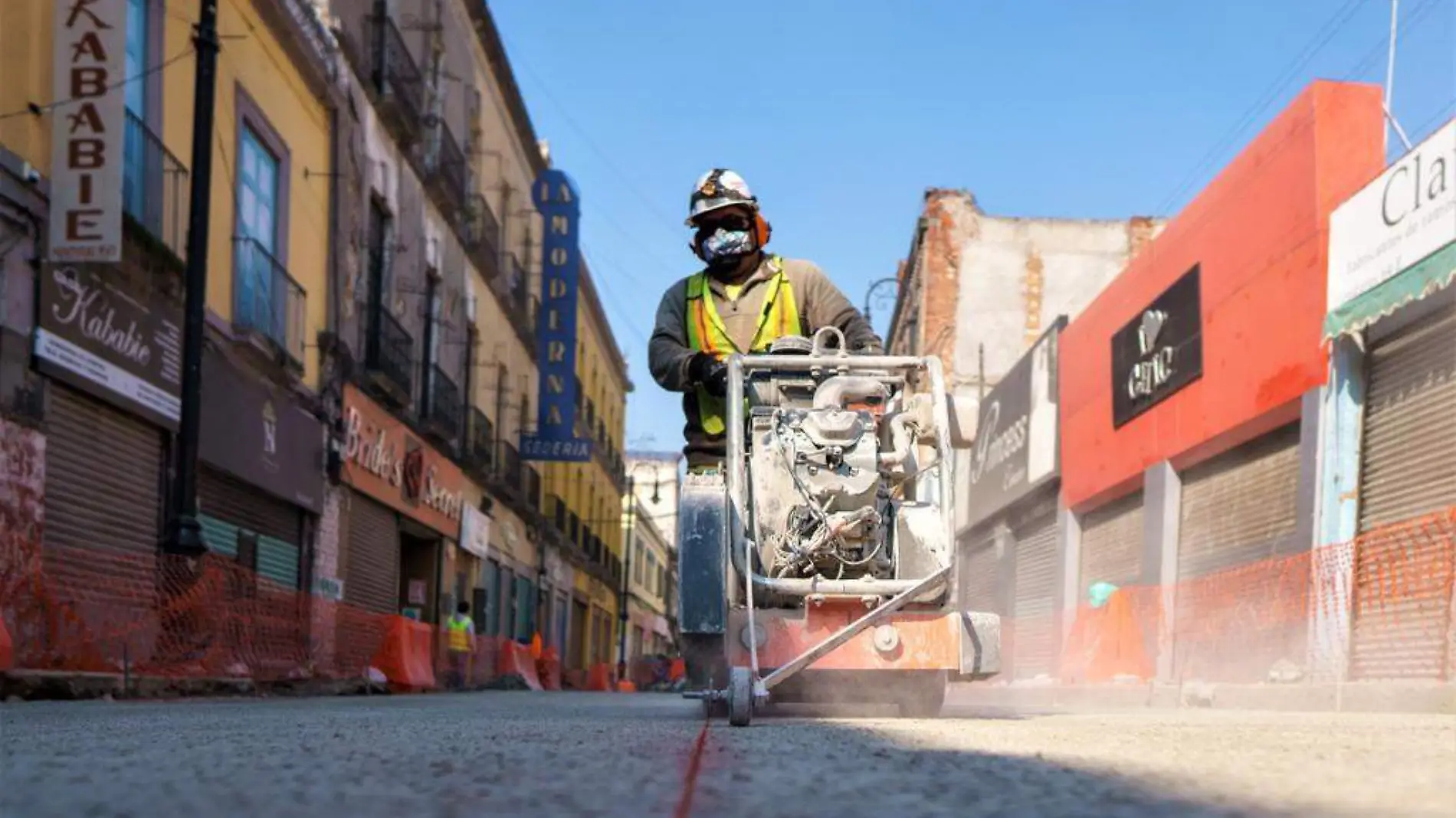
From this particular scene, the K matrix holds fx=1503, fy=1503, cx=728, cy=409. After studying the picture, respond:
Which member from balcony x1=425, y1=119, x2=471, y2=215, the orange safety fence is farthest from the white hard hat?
balcony x1=425, y1=119, x2=471, y2=215

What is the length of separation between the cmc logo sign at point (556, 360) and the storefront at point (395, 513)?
482cm

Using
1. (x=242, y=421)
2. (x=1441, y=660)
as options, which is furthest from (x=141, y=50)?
(x=1441, y=660)

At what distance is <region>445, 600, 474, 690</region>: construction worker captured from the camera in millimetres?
20516

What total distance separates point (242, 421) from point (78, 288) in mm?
3420

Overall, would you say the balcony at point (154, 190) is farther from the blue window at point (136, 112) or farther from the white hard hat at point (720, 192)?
the white hard hat at point (720, 192)

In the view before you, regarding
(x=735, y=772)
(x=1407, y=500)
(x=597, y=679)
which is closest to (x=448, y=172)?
(x=597, y=679)

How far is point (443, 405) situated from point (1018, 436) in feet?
30.2

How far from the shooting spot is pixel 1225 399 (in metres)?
14.6

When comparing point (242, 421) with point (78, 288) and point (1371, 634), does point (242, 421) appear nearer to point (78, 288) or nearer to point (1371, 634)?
point (78, 288)

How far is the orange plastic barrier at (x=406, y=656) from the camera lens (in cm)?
1639

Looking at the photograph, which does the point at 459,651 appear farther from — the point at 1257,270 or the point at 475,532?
the point at 1257,270

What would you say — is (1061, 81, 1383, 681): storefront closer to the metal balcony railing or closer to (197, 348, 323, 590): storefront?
(197, 348, 323, 590): storefront

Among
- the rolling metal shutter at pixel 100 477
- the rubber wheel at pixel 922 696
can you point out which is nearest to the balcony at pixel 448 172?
the rolling metal shutter at pixel 100 477

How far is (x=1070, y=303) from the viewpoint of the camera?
30.3 m
